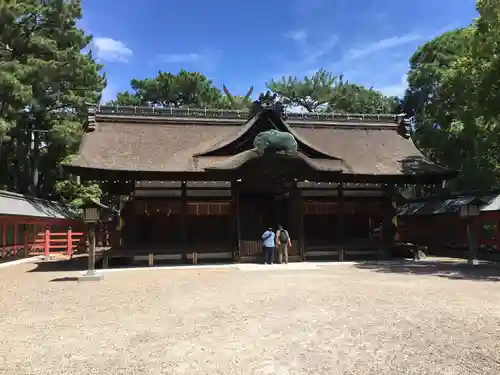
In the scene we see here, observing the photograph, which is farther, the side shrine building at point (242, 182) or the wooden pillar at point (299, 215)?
the wooden pillar at point (299, 215)

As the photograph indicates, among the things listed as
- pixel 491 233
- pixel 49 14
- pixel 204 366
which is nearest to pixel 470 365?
pixel 204 366

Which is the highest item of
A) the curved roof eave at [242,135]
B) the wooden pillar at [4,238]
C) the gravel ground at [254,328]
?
the curved roof eave at [242,135]

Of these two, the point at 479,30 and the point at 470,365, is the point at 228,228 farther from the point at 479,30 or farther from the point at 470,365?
the point at 470,365

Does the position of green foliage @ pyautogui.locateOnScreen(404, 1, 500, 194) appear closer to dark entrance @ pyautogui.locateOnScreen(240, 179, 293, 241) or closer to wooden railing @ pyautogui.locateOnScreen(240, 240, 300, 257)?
dark entrance @ pyautogui.locateOnScreen(240, 179, 293, 241)

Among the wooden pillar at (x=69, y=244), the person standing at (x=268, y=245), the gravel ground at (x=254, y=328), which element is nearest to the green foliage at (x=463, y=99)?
the gravel ground at (x=254, y=328)

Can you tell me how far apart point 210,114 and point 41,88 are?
11.2 meters

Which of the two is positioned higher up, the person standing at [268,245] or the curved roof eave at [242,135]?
the curved roof eave at [242,135]

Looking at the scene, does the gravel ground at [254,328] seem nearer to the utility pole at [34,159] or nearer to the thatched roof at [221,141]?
the thatched roof at [221,141]

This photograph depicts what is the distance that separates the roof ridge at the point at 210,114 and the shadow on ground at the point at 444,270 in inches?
356

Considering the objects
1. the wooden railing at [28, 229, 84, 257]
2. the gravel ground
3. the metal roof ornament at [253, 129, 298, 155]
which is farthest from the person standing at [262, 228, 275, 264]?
the wooden railing at [28, 229, 84, 257]

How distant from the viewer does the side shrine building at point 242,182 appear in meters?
17.0

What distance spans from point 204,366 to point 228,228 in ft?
44.2

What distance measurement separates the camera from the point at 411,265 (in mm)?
15969

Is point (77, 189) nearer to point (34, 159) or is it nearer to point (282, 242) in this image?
point (34, 159)
